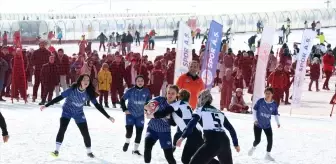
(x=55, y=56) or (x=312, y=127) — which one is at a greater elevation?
(x=55, y=56)

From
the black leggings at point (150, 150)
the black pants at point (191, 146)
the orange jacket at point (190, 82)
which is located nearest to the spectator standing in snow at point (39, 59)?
the orange jacket at point (190, 82)

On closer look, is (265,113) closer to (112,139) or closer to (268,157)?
(268,157)

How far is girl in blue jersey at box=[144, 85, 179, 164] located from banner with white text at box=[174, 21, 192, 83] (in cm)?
671

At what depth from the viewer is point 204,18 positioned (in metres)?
51.4

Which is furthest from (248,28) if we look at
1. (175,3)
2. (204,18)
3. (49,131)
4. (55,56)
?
(175,3)

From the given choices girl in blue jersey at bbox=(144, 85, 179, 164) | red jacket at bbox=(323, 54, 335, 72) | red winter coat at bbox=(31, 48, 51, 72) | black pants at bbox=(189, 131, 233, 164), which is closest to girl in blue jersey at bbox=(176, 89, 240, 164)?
black pants at bbox=(189, 131, 233, 164)

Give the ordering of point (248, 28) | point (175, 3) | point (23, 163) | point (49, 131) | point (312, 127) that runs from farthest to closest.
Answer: point (175, 3) < point (248, 28) < point (312, 127) < point (49, 131) < point (23, 163)

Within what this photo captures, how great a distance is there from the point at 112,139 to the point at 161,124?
3.21 m

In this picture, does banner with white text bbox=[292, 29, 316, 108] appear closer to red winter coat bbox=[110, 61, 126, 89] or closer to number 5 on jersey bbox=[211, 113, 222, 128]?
red winter coat bbox=[110, 61, 126, 89]

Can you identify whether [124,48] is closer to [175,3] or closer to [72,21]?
[72,21]

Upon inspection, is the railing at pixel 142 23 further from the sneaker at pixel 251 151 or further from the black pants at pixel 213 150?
the black pants at pixel 213 150

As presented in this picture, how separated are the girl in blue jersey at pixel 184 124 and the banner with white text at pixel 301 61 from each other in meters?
8.92

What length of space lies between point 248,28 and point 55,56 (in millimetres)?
35499

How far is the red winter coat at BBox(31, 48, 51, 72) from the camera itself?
17.0 meters
